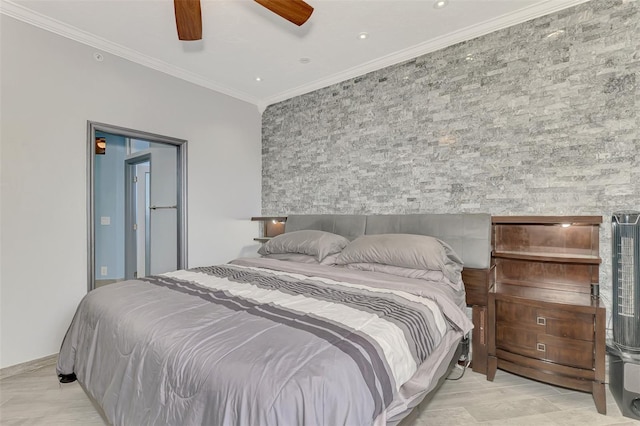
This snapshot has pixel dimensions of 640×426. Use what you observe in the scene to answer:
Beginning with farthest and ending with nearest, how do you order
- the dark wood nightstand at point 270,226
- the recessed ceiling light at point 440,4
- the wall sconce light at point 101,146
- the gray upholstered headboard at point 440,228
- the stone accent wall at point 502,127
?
the wall sconce light at point 101,146, the dark wood nightstand at point 270,226, the gray upholstered headboard at point 440,228, the recessed ceiling light at point 440,4, the stone accent wall at point 502,127

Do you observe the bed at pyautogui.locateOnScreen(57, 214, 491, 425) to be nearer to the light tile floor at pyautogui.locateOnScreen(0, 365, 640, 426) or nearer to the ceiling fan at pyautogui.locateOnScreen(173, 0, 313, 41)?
the light tile floor at pyautogui.locateOnScreen(0, 365, 640, 426)

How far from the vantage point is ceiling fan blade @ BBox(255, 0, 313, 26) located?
1.86 m

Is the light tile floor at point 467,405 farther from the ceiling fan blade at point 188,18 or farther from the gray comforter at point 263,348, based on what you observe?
the ceiling fan blade at point 188,18

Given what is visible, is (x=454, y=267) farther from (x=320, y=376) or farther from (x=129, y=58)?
(x=129, y=58)

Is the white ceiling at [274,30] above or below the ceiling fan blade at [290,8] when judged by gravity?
above

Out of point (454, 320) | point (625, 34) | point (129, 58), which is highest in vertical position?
point (129, 58)

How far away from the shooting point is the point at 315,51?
312 centimetres

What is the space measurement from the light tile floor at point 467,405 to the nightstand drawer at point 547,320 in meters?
0.44

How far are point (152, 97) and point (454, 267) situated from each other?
342cm

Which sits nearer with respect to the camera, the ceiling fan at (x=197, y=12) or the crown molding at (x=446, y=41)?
the ceiling fan at (x=197, y=12)

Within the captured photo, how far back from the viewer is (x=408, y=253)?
235 cm

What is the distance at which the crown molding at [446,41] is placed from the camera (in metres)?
2.43

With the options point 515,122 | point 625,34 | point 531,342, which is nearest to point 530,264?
point 531,342

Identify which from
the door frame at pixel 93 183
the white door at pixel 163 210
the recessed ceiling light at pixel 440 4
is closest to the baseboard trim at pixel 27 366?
the door frame at pixel 93 183
